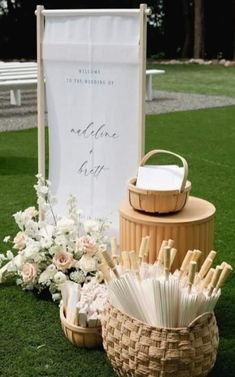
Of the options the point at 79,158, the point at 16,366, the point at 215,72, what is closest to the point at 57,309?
the point at 16,366

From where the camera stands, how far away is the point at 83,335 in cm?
279

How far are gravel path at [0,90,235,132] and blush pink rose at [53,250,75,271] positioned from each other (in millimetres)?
5491

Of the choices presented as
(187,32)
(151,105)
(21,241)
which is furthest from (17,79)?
(187,32)

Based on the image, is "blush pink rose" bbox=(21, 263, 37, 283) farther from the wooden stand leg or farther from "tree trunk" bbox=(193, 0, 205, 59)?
"tree trunk" bbox=(193, 0, 205, 59)

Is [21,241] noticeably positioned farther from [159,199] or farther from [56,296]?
[159,199]

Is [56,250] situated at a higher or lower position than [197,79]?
higher

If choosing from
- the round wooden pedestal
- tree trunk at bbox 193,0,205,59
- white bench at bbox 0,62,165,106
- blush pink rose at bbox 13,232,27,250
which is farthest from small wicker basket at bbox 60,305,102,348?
tree trunk at bbox 193,0,205,59

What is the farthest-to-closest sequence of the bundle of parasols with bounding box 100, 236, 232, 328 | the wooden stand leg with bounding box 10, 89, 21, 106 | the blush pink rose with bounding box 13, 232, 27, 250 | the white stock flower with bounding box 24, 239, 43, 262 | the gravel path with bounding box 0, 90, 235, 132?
the wooden stand leg with bounding box 10, 89, 21, 106
the gravel path with bounding box 0, 90, 235, 132
the blush pink rose with bounding box 13, 232, 27, 250
the white stock flower with bounding box 24, 239, 43, 262
the bundle of parasols with bounding box 100, 236, 232, 328

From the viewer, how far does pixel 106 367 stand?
2684 millimetres

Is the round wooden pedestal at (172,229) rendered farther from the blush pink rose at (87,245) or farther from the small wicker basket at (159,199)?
the blush pink rose at (87,245)

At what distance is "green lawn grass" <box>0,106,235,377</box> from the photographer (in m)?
2.71

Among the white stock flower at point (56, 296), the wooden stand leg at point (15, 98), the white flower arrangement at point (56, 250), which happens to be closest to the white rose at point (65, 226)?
the white flower arrangement at point (56, 250)

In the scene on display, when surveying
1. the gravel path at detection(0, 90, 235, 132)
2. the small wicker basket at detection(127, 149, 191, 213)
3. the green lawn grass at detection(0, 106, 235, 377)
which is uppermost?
the small wicker basket at detection(127, 149, 191, 213)

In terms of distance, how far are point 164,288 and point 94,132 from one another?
1305 mm
